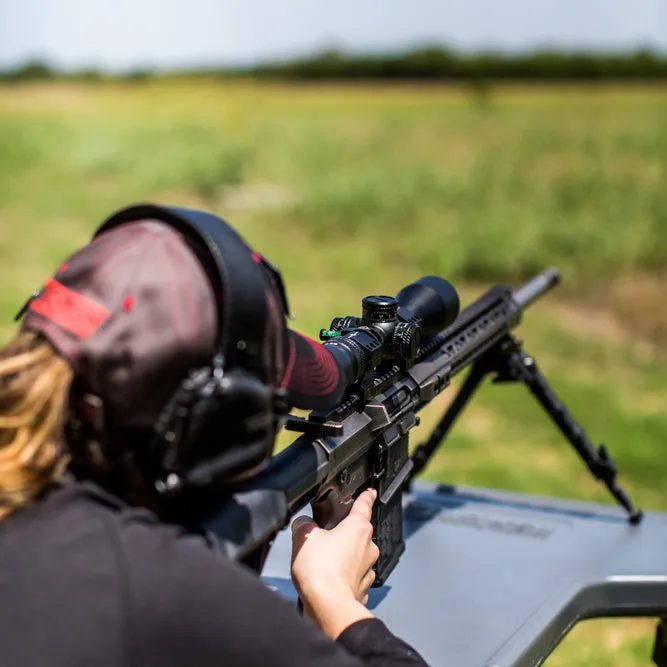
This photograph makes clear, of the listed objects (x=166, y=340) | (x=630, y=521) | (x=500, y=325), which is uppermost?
(x=166, y=340)

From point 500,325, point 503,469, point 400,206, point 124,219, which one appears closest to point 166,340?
point 124,219

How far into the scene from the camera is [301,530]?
1.59m

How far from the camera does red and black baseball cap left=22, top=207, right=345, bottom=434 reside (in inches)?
44.9

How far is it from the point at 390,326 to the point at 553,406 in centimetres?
107

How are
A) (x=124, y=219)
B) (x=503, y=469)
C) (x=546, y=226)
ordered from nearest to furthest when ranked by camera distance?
1. (x=124, y=219)
2. (x=503, y=469)
3. (x=546, y=226)

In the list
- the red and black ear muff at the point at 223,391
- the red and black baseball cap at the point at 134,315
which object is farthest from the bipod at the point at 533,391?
the red and black baseball cap at the point at 134,315

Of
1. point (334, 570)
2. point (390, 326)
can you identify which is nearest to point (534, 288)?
point (390, 326)

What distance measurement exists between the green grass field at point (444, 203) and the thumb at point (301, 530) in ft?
7.16

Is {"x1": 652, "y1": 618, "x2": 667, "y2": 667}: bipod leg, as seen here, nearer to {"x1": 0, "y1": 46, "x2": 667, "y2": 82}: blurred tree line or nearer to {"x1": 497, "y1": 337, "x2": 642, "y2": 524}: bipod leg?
{"x1": 497, "y1": 337, "x2": 642, "y2": 524}: bipod leg

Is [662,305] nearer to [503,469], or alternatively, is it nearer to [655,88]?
[503,469]

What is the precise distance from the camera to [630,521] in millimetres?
2689

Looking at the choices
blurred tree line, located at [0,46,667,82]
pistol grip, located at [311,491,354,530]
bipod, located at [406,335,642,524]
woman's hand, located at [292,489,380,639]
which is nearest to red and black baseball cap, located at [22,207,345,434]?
woman's hand, located at [292,489,380,639]

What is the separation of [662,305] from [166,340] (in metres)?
7.66

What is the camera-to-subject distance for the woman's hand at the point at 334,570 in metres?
1.37
